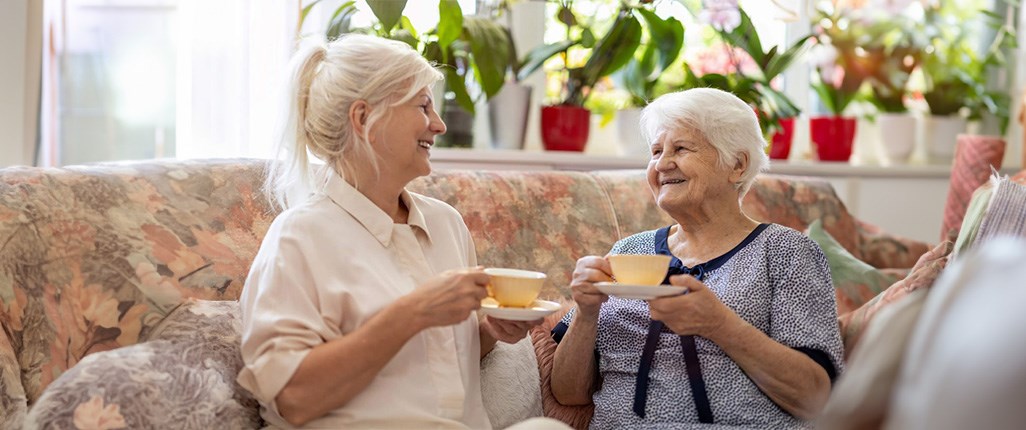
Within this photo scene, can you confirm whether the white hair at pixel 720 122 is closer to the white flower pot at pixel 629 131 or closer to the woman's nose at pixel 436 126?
the woman's nose at pixel 436 126

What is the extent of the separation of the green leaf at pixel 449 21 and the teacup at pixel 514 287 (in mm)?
1361

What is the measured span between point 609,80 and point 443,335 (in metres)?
2.33

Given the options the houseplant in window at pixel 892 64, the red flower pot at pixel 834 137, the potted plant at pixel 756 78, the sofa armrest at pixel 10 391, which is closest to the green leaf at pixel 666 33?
the potted plant at pixel 756 78

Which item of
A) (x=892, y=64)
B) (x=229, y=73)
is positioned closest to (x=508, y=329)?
(x=229, y=73)

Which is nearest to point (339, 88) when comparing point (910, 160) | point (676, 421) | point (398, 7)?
point (676, 421)

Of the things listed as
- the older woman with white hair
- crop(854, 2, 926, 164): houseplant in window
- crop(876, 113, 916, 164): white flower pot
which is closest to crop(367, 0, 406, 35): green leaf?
the older woman with white hair

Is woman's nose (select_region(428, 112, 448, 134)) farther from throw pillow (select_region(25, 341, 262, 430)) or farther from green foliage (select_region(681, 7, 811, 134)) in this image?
green foliage (select_region(681, 7, 811, 134))

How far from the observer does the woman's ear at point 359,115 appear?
1858 mm

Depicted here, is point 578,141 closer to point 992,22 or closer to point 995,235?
point 995,235

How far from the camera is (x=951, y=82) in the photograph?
14.2ft

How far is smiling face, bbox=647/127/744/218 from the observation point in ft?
7.05

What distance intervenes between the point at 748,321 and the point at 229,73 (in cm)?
157

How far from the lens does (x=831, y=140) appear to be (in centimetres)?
410

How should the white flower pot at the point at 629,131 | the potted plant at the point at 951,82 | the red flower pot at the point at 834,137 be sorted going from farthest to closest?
the potted plant at the point at 951,82 → the red flower pot at the point at 834,137 → the white flower pot at the point at 629,131
